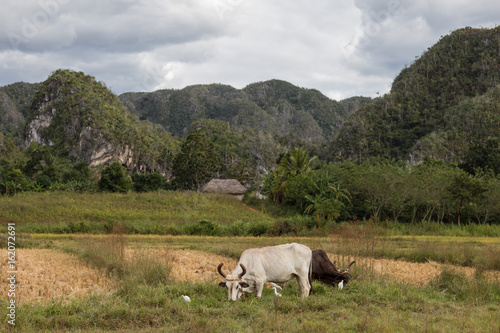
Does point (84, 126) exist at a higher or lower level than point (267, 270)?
higher

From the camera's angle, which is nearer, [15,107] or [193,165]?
[193,165]

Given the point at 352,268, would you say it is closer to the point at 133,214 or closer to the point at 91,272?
the point at 91,272

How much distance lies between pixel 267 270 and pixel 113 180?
40755 millimetres

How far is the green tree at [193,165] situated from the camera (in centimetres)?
5412

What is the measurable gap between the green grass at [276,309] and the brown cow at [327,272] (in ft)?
0.91

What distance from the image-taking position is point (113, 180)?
4531cm

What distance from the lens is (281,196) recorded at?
4253 centimetres

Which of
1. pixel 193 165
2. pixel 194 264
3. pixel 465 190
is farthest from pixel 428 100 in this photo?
pixel 194 264

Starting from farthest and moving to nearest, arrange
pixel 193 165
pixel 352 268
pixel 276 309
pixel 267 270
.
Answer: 1. pixel 193 165
2. pixel 352 268
3. pixel 267 270
4. pixel 276 309

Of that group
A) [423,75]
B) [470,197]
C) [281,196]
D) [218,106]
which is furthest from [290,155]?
[218,106]

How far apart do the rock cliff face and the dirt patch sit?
64.9 meters

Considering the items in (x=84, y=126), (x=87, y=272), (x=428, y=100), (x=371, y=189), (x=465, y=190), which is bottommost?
(x=87, y=272)

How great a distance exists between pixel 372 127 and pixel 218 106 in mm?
107405

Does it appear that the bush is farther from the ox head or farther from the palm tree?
the ox head
